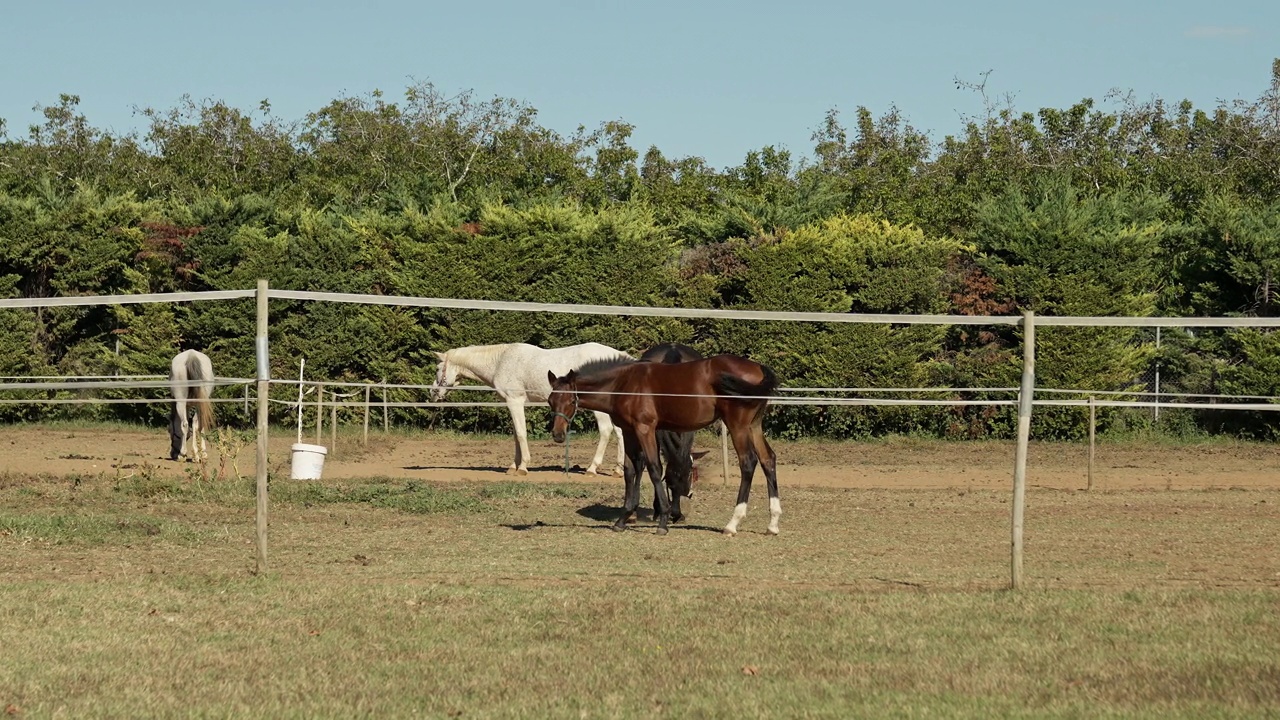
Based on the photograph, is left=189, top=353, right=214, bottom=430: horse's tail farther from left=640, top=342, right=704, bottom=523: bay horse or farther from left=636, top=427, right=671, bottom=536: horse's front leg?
left=636, top=427, right=671, bottom=536: horse's front leg

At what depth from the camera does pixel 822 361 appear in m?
22.0

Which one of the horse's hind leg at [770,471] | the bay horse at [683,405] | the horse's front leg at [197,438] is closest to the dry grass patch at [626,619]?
the horse's hind leg at [770,471]

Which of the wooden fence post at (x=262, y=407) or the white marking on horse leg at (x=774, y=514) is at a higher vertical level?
the wooden fence post at (x=262, y=407)

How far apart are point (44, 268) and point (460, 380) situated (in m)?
8.34

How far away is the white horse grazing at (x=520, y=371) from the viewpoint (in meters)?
18.1

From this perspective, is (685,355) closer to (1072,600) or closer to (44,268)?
(1072,600)

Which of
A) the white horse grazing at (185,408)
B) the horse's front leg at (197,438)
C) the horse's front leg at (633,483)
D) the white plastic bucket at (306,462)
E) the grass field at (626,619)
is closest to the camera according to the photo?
the grass field at (626,619)

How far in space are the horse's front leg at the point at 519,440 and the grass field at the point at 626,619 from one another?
18.0 feet

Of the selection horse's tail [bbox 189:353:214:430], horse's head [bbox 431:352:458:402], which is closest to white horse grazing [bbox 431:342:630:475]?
horse's head [bbox 431:352:458:402]

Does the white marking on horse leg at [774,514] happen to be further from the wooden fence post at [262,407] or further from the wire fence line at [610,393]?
the wooden fence post at [262,407]

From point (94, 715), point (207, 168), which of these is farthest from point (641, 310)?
point (207, 168)

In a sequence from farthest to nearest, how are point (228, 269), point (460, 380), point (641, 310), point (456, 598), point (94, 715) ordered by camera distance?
point (228, 269) → point (460, 380) → point (641, 310) → point (456, 598) → point (94, 715)

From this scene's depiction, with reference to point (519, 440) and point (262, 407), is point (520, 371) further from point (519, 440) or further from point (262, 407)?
point (262, 407)

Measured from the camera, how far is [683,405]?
468 inches
